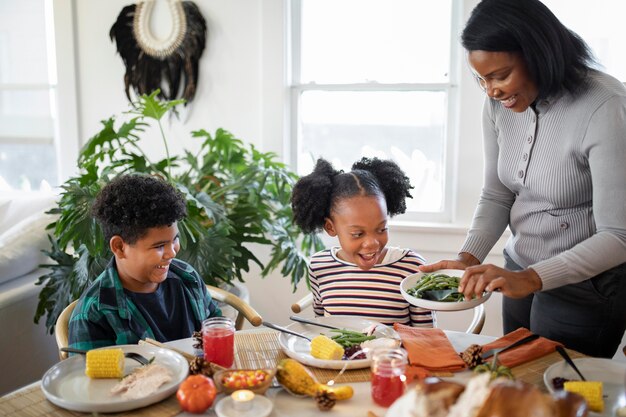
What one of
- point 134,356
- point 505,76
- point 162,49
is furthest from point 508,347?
point 162,49

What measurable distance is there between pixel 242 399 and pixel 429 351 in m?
0.50

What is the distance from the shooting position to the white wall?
10.8ft

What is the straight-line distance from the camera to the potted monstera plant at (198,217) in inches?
98.5

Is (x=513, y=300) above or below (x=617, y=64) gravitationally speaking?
below

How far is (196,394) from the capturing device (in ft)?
4.32

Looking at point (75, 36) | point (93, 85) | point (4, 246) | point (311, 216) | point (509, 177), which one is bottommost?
point (4, 246)

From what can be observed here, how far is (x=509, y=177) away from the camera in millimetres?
1953

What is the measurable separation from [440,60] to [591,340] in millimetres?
1964

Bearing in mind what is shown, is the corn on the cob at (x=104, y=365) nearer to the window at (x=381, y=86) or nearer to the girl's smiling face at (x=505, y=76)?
the girl's smiling face at (x=505, y=76)

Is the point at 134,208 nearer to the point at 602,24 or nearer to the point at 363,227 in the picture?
the point at 363,227

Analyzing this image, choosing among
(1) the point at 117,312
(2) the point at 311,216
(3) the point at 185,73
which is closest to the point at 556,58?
(2) the point at 311,216

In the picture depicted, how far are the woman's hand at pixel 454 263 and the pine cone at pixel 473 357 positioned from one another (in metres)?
0.39

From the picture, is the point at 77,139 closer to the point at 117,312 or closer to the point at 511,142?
the point at 117,312

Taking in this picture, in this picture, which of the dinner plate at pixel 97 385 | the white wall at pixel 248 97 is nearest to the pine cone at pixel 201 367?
the dinner plate at pixel 97 385
